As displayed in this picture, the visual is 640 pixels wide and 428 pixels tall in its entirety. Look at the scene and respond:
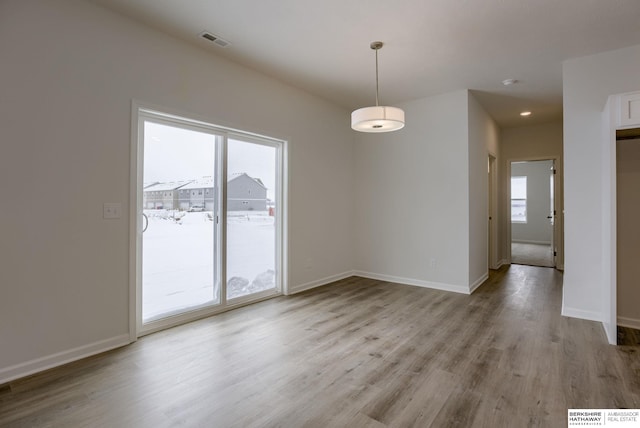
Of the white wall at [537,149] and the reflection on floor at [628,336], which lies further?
the white wall at [537,149]

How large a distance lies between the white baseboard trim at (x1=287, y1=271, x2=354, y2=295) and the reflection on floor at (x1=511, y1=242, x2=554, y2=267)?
408cm

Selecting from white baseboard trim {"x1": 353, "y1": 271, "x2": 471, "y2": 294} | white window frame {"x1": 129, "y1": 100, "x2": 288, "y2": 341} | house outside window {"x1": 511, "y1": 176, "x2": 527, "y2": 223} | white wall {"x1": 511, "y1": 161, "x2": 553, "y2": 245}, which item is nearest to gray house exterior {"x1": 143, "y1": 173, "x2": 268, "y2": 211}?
white window frame {"x1": 129, "y1": 100, "x2": 288, "y2": 341}

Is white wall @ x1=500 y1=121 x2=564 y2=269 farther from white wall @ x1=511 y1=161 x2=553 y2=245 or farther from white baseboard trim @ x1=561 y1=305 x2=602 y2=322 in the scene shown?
white wall @ x1=511 y1=161 x2=553 y2=245

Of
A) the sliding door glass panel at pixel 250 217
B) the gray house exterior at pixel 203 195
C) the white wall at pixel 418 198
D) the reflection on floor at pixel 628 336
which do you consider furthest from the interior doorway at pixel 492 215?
the gray house exterior at pixel 203 195

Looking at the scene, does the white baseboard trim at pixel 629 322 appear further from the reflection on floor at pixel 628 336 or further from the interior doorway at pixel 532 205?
→ the interior doorway at pixel 532 205

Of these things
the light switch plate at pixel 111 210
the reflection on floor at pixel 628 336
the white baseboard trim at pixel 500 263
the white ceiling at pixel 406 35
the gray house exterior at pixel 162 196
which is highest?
the white ceiling at pixel 406 35

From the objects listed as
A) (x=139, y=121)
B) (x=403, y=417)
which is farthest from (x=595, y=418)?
(x=139, y=121)

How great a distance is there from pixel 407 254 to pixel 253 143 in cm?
293

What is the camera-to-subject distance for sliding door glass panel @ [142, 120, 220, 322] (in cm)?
307

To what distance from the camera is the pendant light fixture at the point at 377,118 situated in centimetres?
285

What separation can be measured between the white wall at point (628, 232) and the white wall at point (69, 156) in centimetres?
438

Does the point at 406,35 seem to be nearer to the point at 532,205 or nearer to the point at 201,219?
the point at 201,219

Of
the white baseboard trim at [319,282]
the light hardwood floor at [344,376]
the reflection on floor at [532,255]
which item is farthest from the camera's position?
the reflection on floor at [532,255]

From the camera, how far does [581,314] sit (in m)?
3.41
